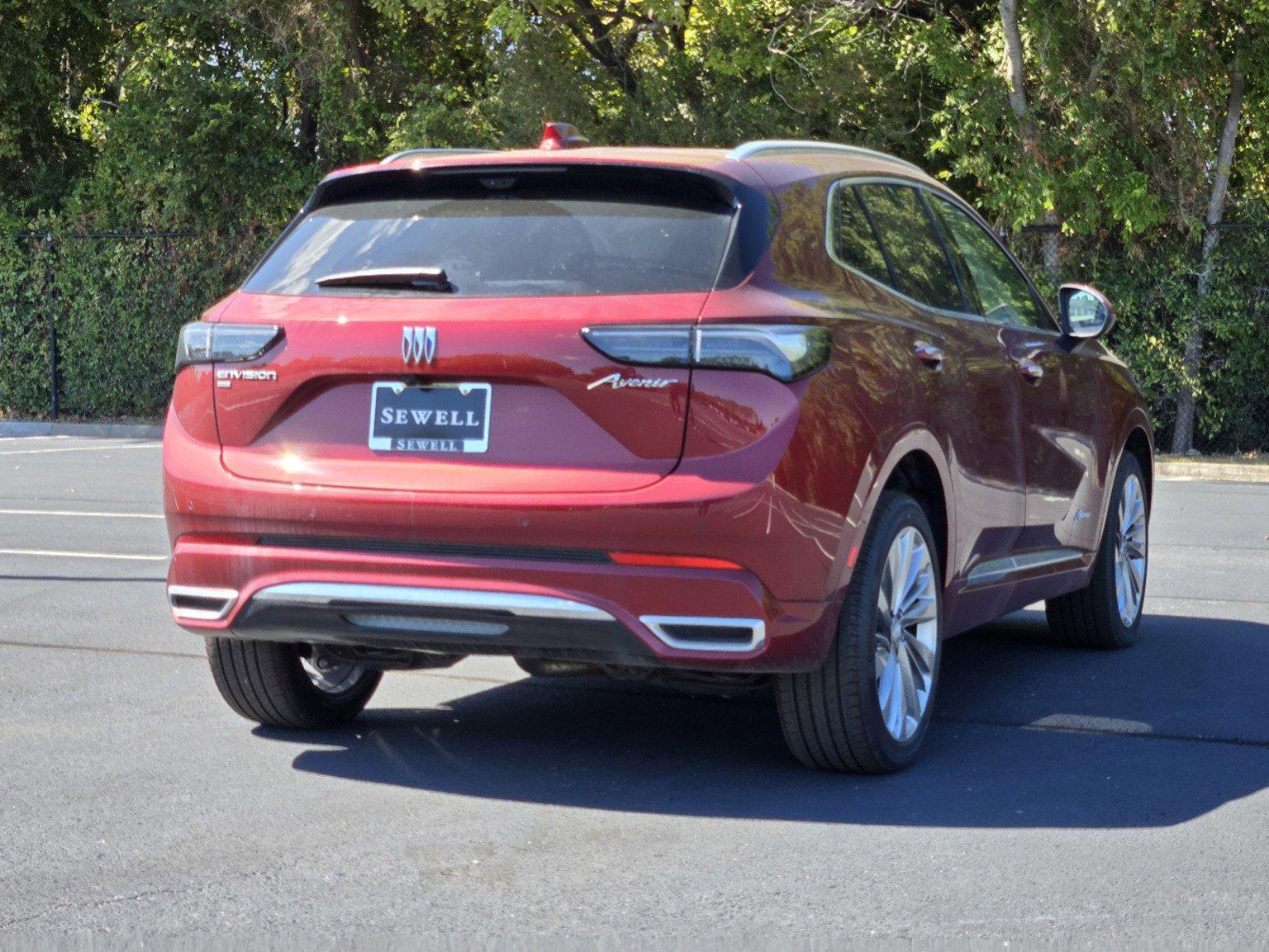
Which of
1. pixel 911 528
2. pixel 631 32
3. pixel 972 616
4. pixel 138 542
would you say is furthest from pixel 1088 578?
pixel 631 32

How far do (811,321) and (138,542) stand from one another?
6820mm

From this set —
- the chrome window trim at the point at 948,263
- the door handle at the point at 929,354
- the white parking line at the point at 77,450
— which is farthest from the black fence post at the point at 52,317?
the door handle at the point at 929,354

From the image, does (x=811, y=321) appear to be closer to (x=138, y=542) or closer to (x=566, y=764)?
(x=566, y=764)

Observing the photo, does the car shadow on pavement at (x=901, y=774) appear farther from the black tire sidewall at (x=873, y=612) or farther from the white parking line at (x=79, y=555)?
the white parking line at (x=79, y=555)

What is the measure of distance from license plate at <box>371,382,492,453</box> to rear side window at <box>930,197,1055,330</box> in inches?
82.0

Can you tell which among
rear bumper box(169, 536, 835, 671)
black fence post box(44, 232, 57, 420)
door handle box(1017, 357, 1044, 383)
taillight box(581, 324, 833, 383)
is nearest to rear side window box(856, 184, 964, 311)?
door handle box(1017, 357, 1044, 383)

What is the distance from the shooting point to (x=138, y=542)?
34.7 feet

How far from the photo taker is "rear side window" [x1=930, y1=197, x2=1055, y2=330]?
6125mm

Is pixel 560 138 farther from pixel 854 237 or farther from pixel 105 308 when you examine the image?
pixel 105 308

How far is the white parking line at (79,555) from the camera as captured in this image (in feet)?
32.1

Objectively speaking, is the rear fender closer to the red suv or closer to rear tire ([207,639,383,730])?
the red suv

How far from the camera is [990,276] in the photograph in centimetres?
631

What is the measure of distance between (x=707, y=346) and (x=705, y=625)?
0.68m

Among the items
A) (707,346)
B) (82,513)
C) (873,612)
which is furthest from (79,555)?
(707,346)
